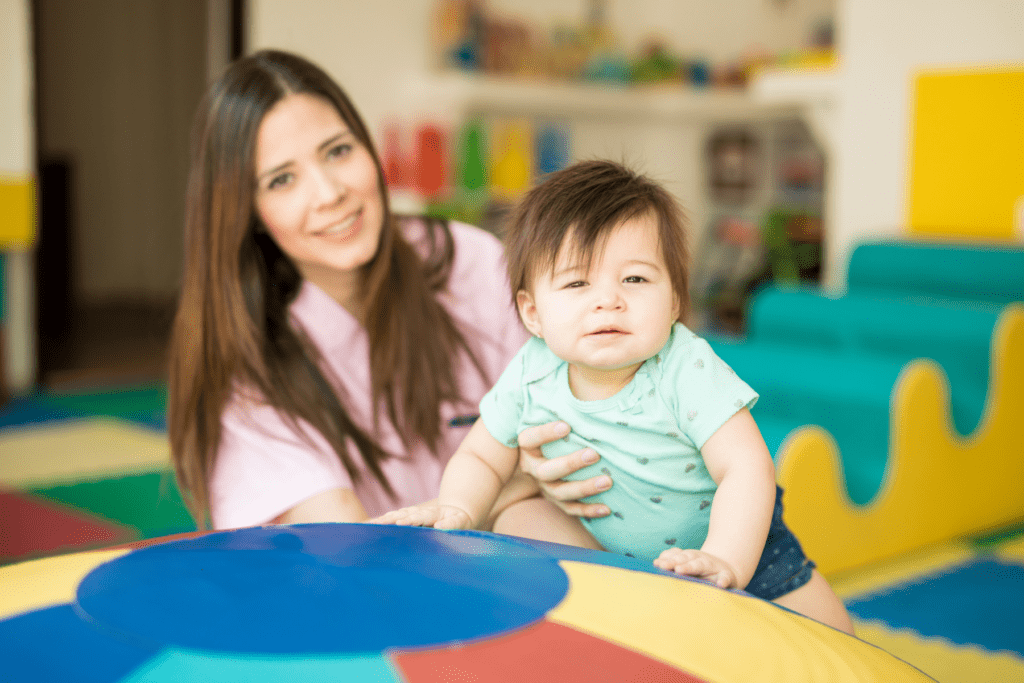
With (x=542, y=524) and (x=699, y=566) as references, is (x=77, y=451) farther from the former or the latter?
(x=699, y=566)

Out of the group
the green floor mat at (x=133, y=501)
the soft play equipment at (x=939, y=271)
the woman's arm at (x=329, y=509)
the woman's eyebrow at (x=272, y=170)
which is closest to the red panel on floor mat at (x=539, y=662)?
A: the woman's arm at (x=329, y=509)

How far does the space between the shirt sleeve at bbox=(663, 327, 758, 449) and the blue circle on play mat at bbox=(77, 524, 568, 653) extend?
0.71 ft

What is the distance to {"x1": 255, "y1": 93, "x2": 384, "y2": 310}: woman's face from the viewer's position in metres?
1.39

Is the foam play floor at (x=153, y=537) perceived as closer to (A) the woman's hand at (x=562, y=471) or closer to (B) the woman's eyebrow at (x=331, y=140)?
(A) the woman's hand at (x=562, y=471)

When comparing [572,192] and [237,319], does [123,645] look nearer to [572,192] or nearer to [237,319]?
[572,192]

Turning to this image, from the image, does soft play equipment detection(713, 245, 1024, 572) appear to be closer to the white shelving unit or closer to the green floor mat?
the green floor mat

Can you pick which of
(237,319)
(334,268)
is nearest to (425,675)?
(237,319)

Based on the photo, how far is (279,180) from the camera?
1.42 meters

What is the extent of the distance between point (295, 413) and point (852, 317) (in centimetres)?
190

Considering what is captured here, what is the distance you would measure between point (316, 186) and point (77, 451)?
2468 millimetres

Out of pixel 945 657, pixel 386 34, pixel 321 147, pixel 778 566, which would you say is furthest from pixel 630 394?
pixel 386 34

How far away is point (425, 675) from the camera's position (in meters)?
0.60

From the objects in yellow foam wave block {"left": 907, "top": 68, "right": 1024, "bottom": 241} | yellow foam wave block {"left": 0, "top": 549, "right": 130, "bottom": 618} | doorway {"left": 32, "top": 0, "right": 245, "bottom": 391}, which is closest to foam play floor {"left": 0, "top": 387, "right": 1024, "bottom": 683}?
yellow foam wave block {"left": 0, "top": 549, "right": 130, "bottom": 618}

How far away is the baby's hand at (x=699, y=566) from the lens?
84cm
